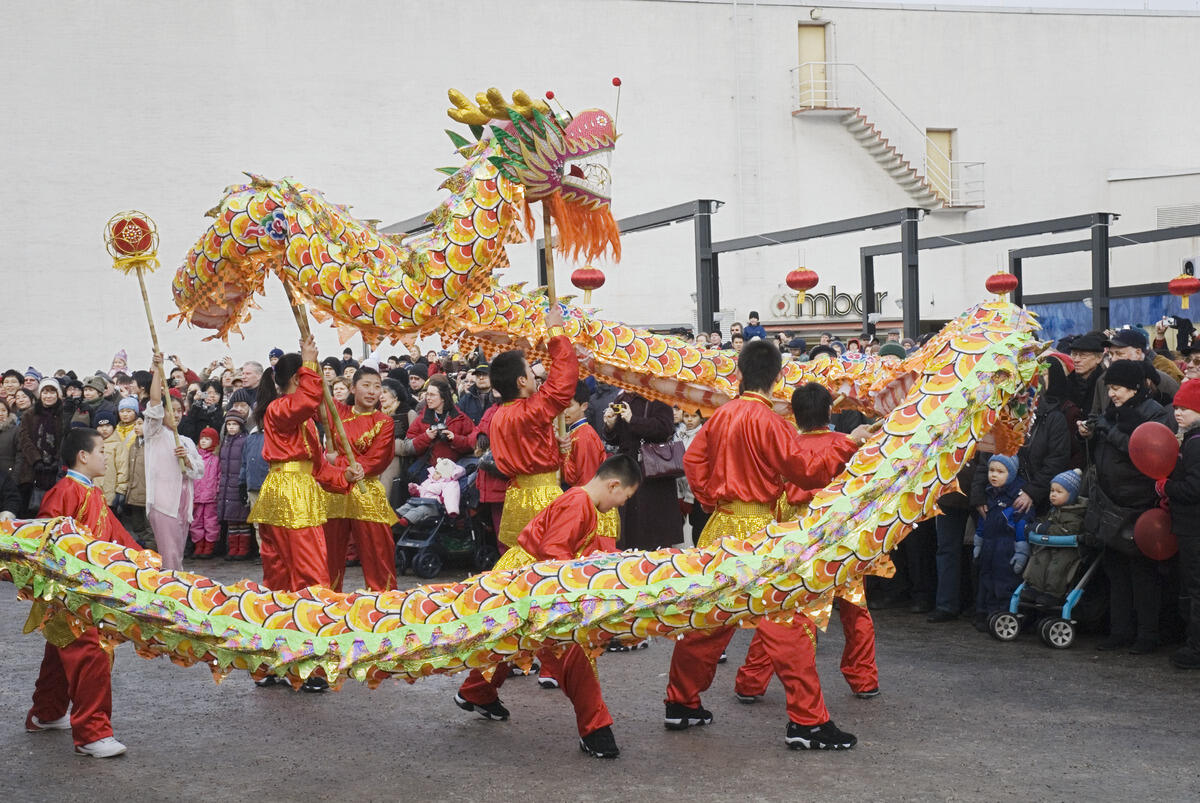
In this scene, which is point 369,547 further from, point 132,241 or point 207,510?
point 207,510

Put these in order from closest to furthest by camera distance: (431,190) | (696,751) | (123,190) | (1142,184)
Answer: (696,751)
(123,190)
(431,190)
(1142,184)

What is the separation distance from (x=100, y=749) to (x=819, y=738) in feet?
9.47

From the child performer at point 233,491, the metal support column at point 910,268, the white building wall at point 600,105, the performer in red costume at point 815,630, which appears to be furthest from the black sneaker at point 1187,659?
the white building wall at point 600,105

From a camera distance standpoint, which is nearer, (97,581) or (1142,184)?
(97,581)

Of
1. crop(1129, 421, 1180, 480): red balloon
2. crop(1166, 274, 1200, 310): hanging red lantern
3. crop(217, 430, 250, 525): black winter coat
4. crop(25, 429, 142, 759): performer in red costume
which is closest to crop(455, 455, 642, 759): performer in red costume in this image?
crop(25, 429, 142, 759): performer in red costume

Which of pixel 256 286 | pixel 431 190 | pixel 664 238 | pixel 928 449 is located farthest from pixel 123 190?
pixel 928 449

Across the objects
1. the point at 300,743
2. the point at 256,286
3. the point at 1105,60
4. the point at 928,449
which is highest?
the point at 1105,60

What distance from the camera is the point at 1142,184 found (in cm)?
2467

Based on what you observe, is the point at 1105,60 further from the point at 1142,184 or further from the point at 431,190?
the point at 431,190

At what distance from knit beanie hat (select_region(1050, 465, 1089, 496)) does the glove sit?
358mm

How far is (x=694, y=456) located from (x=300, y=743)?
82.0 inches

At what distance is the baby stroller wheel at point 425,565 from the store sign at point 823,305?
46.3 ft

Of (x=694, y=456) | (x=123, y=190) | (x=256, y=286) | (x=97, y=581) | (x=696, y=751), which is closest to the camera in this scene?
(x=97, y=581)

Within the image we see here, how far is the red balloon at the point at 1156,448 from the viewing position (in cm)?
613
